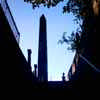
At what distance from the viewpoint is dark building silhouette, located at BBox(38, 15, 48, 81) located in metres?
26.2

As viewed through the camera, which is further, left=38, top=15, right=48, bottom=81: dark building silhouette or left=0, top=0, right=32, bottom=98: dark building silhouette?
left=38, top=15, right=48, bottom=81: dark building silhouette

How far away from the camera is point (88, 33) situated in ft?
25.7

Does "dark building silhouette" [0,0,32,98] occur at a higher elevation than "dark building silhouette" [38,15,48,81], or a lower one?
higher

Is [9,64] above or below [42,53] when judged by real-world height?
above

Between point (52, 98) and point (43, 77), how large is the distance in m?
19.3

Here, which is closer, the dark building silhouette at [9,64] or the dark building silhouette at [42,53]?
the dark building silhouette at [9,64]

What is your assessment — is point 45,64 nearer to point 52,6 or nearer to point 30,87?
point 52,6

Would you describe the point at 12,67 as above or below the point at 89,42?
below

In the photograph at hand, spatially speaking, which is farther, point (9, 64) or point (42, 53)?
point (42, 53)

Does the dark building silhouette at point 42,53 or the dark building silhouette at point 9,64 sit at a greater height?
the dark building silhouette at point 9,64

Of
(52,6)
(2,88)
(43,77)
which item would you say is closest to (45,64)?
(43,77)

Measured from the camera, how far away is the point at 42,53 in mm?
28781

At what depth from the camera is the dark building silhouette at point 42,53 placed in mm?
26206

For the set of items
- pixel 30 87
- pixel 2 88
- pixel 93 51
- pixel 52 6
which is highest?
pixel 52 6
